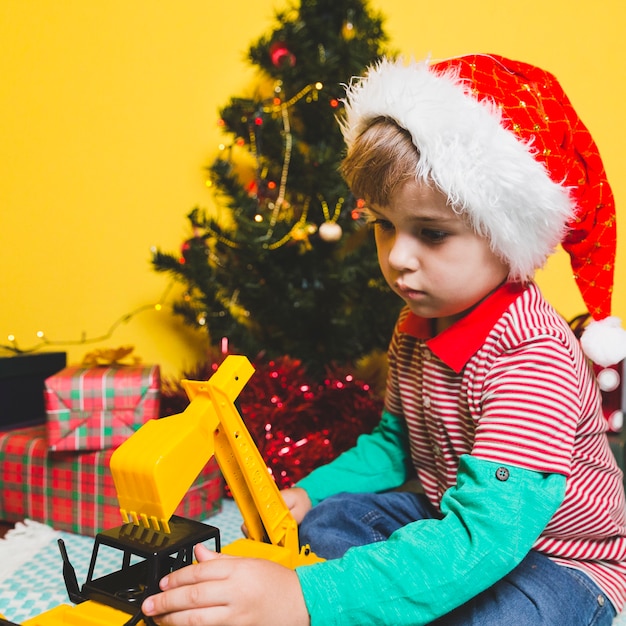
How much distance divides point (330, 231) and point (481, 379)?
0.64 meters

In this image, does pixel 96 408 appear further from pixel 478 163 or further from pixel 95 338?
pixel 478 163

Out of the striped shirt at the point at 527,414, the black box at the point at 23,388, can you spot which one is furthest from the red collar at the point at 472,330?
the black box at the point at 23,388

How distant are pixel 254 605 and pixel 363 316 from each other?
82 centimetres

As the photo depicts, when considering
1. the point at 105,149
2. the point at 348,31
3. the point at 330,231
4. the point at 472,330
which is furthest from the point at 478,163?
the point at 105,149

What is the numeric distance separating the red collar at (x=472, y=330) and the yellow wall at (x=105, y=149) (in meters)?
0.96

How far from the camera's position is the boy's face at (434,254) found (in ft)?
2.21

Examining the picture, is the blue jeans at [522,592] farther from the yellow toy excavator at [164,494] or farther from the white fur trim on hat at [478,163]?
the white fur trim on hat at [478,163]

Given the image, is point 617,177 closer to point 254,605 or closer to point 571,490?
point 571,490

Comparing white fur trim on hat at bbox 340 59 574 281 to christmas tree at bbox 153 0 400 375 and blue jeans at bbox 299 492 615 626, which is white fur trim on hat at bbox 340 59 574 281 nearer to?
blue jeans at bbox 299 492 615 626

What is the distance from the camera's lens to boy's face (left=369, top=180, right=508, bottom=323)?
0.67 m

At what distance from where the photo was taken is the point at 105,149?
5.28 ft

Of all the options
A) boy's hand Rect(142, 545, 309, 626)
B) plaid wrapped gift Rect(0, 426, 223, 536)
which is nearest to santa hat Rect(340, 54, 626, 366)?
boy's hand Rect(142, 545, 309, 626)

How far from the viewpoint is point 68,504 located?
1.10 meters

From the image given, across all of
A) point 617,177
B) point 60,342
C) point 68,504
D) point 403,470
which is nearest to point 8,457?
point 68,504
